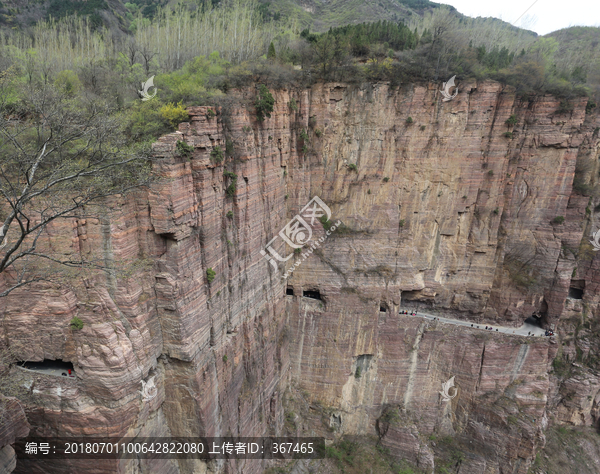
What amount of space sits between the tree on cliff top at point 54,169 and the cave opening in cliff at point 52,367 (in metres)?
3.75

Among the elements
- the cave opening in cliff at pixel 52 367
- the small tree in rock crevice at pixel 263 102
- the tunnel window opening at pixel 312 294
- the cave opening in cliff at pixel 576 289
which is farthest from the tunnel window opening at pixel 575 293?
the cave opening in cliff at pixel 52 367

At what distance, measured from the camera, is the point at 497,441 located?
82.6 feet

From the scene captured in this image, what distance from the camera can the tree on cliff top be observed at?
1156 centimetres

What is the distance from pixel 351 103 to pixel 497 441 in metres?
27.3

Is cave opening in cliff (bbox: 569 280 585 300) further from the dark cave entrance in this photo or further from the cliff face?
the dark cave entrance

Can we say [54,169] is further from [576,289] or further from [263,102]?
[576,289]

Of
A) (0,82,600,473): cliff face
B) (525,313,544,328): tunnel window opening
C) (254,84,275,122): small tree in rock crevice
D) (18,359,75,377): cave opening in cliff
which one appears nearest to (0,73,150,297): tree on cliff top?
(18,359,75,377): cave opening in cliff

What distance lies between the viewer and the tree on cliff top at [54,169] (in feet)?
37.9

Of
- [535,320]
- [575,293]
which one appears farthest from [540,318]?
[575,293]

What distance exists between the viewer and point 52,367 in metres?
13.9

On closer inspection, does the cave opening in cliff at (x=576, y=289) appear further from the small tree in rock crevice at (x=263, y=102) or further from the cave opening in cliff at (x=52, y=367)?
the cave opening in cliff at (x=52, y=367)

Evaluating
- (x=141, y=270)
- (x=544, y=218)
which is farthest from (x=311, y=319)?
(x=544, y=218)

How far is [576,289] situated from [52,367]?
38.6m

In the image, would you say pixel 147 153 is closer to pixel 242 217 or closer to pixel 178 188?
pixel 178 188
